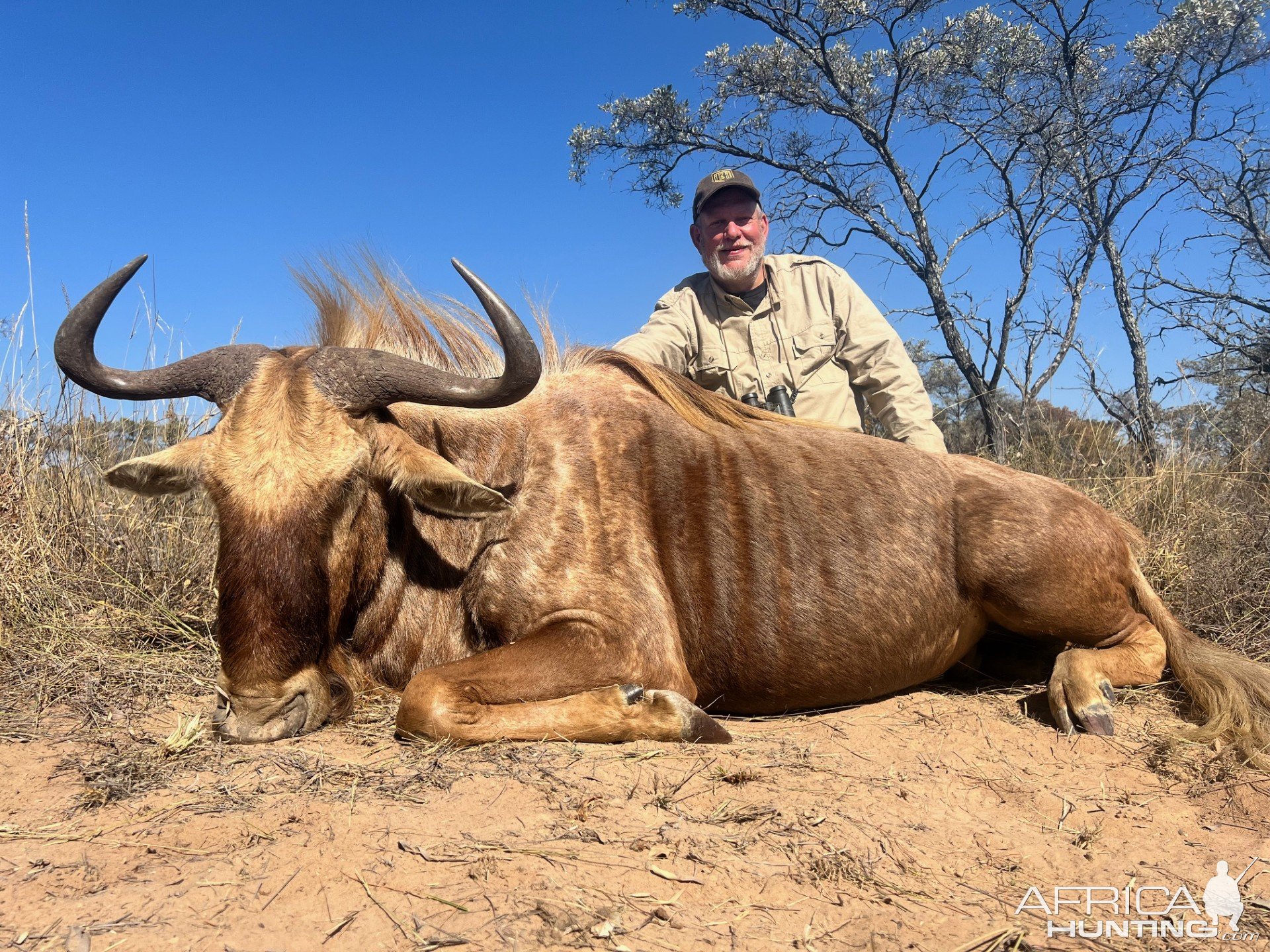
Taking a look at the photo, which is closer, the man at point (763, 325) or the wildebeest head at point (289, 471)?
the wildebeest head at point (289, 471)

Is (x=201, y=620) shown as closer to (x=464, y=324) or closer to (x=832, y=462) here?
(x=464, y=324)

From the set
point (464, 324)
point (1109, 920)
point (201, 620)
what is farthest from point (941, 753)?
point (201, 620)

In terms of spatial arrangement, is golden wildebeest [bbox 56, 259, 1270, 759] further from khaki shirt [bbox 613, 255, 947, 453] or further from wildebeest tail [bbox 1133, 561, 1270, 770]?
khaki shirt [bbox 613, 255, 947, 453]

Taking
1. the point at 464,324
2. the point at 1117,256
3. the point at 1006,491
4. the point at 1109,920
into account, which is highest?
the point at 1117,256

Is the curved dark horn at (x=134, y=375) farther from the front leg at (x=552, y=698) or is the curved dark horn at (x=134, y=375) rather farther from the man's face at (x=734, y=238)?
the man's face at (x=734, y=238)

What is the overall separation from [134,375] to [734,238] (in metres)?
4.43

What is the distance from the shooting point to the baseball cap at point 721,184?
677cm

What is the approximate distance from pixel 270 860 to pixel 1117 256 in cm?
1272

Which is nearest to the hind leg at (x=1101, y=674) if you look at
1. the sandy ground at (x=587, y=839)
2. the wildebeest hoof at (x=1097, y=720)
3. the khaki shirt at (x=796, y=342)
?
the wildebeest hoof at (x=1097, y=720)

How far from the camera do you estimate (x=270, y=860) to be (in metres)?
2.11

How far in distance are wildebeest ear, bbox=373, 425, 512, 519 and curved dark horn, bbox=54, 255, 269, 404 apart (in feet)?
2.07

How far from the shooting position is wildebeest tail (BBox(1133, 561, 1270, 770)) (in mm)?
3381

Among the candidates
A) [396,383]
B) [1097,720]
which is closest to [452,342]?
[396,383]

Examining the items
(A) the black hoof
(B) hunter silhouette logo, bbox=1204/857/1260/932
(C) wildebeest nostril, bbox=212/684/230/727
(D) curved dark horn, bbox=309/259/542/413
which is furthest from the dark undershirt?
(B) hunter silhouette logo, bbox=1204/857/1260/932
